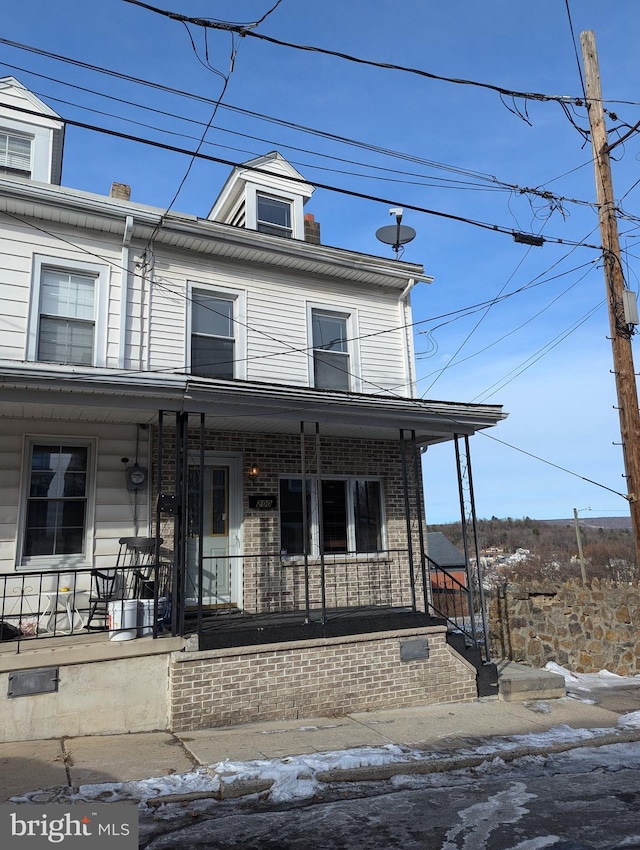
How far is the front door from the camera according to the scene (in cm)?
868

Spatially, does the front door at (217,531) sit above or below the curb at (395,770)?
above

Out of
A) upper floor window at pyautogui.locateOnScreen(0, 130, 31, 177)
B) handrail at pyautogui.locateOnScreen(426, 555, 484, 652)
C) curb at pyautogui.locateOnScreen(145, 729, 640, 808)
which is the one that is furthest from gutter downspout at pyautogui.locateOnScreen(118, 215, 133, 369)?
curb at pyautogui.locateOnScreen(145, 729, 640, 808)

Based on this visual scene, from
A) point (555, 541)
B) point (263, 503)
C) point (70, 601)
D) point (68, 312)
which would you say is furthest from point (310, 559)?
point (555, 541)

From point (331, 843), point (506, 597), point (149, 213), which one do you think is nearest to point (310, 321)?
point (149, 213)

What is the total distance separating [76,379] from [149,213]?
3449mm

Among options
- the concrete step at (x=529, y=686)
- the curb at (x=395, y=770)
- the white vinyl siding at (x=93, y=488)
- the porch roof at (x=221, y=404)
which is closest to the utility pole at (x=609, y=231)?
the porch roof at (x=221, y=404)

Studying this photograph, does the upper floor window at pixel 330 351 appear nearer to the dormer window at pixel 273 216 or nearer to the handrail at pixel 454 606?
the dormer window at pixel 273 216

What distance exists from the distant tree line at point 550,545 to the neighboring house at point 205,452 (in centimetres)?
2564

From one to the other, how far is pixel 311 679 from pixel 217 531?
2.56 m

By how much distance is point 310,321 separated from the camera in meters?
10.3

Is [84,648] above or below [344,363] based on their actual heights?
below

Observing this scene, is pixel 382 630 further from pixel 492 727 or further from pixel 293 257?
pixel 293 257

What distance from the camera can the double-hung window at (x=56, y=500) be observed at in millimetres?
7797

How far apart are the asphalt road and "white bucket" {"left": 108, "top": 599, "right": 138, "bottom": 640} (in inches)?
99.7
